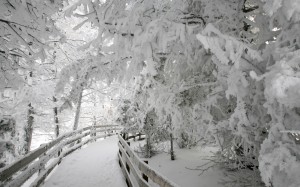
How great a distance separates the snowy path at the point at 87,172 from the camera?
8.47 meters

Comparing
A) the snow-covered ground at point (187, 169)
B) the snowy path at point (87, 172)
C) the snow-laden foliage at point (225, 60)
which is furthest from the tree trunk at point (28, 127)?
the snow-laden foliage at point (225, 60)

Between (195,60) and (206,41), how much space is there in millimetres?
1970

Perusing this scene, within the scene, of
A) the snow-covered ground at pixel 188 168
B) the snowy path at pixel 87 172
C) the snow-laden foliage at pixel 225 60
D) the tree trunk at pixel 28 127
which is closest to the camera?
the snow-laden foliage at pixel 225 60

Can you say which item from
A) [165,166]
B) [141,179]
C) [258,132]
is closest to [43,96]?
[165,166]

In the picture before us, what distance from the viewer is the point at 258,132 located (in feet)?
12.7

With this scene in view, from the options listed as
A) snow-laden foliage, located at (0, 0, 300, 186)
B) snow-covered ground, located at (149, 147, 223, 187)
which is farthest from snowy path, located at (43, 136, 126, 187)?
snow-laden foliage, located at (0, 0, 300, 186)

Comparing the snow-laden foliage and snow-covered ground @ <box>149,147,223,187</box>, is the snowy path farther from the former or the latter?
the snow-laden foliage

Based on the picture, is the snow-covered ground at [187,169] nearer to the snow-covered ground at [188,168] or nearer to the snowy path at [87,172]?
the snow-covered ground at [188,168]

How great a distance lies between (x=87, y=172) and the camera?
999 cm

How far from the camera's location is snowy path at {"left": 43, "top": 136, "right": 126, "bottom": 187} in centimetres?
847

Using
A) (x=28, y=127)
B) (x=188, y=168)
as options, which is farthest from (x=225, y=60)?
(x=28, y=127)

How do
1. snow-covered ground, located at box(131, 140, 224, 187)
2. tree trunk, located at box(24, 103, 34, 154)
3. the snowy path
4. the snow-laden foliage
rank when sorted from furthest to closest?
tree trunk, located at box(24, 103, 34, 154) → the snowy path → snow-covered ground, located at box(131, 140, 224, 187) → the snow-laden foliage

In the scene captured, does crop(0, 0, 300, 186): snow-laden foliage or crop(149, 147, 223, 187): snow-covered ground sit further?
crop(149, 147, 223, 187): snow-covered ground

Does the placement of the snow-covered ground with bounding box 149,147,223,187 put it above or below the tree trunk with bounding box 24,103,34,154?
below
